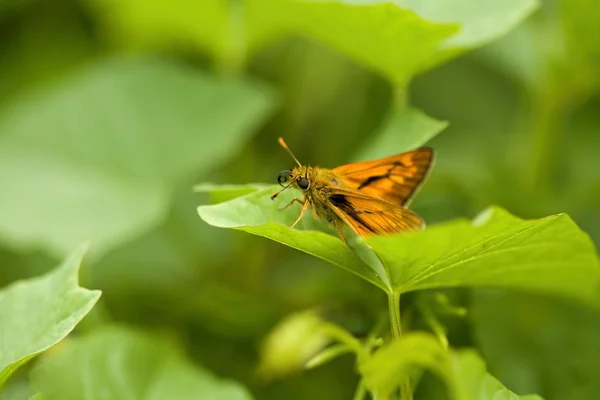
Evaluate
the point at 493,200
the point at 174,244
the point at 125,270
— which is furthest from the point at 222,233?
the point at 493,200

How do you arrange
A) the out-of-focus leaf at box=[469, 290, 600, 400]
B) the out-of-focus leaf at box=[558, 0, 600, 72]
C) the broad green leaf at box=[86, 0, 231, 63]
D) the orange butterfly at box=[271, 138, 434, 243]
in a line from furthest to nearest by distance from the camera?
the broad green leaf at box=[86, 0, 231, 63] → the out-of-focus leaf at box=[558, 0, 600, 72] → the out-of-focus leaf at box=[469, 290, 600, 400] → the orange butterfly at box=[271, 138, 434, 243]

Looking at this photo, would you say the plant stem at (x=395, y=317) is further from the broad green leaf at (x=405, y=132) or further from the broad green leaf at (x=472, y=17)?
the broad green leaf at (x=472, y=17)

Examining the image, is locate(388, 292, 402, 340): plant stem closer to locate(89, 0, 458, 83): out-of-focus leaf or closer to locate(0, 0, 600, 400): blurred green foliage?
locate(0, 0, 600, 400): blurred green foliage

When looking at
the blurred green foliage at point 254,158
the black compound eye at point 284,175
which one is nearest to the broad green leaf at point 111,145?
the blurred green foliage at point 254,158

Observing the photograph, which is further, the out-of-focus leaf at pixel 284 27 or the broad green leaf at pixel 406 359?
the out-of-focus leaf at pixel 284 27

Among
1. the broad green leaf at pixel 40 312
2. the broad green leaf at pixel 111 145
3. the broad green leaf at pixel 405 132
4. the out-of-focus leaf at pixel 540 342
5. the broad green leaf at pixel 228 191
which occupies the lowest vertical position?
the out-of-focus leaf at pixel 540 342

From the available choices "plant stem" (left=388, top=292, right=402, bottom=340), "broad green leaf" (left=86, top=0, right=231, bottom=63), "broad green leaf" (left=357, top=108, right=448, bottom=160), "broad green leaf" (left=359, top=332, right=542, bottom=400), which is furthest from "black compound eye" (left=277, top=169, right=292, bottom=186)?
"broad green leaf" (left=86, top=0, right=231, bottom=63)
